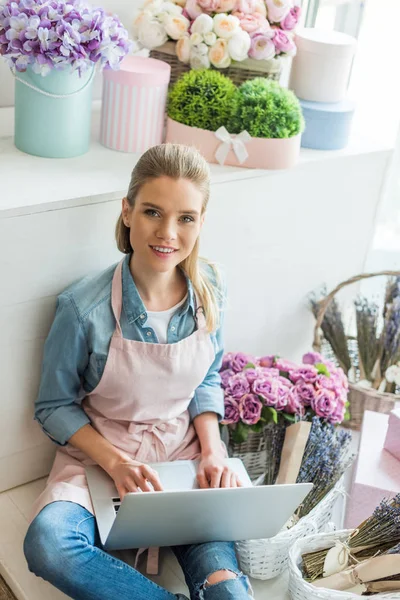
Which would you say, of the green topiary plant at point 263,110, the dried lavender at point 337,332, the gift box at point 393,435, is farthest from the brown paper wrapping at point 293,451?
the green topiary plant at point 263,110

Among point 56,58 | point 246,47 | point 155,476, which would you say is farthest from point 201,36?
point 155,476

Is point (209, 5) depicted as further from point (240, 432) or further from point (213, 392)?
point (240, 432)

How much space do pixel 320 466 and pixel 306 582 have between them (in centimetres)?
30

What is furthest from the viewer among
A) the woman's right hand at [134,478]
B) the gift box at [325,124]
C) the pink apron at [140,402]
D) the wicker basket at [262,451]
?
the gift box at [325,124]

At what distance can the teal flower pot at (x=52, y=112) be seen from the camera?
1763 millimetres

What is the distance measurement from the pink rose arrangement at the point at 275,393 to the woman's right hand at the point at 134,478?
0.38 m

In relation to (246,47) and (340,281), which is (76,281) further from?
(340,281)

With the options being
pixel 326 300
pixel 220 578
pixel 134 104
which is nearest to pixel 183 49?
pixel 134 104

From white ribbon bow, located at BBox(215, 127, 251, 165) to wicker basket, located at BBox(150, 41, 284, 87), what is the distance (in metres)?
0.19

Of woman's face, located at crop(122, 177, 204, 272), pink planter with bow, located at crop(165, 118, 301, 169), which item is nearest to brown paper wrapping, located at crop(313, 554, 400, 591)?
woman's face, located at crop(122, 177, 204, 272)

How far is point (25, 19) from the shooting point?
5.44 feet

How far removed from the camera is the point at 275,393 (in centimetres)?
196

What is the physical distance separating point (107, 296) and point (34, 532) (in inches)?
19.2

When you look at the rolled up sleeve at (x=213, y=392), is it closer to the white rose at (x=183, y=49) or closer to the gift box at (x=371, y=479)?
the gift box at (x=371, y=479)
